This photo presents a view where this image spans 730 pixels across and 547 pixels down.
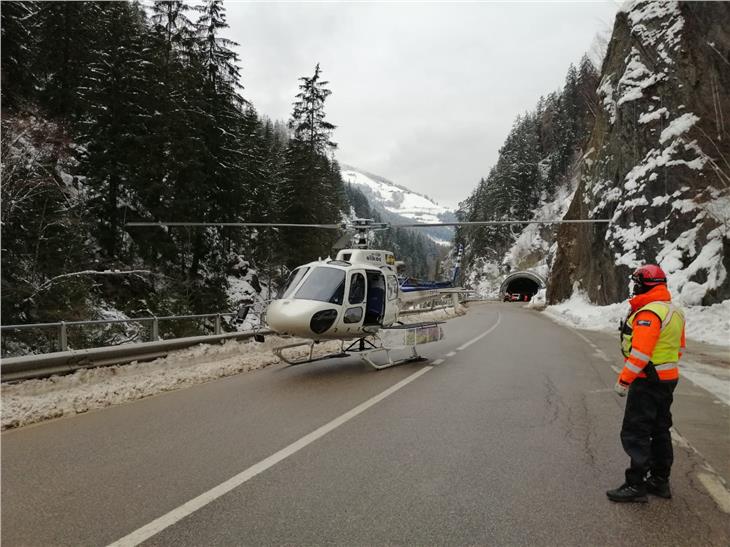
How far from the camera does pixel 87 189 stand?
82.2ft

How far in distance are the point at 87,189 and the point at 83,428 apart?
22919 mm

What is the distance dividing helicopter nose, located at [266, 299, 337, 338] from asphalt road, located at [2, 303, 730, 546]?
1355mm

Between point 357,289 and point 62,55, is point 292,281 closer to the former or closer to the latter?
point 357,289

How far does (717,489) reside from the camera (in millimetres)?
4191

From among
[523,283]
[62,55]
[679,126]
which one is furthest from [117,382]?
[523,283]

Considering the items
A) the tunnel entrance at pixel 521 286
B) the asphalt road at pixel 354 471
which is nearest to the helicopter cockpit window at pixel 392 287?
the asphalt road at pixel 354 471

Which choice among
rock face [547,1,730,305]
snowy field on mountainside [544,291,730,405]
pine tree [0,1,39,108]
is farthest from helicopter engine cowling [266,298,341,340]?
rock face [547,1,730,305]

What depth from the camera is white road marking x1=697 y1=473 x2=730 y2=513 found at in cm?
388

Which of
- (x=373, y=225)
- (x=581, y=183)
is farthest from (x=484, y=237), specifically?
(x=373, y=225)

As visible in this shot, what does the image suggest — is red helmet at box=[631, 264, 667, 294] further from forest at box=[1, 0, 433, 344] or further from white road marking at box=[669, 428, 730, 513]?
forest at box=[1, 0, 433, 344]

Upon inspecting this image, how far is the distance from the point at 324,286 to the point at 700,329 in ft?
45.9

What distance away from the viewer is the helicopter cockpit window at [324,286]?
9570mm

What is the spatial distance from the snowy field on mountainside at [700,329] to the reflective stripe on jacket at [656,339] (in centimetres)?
267

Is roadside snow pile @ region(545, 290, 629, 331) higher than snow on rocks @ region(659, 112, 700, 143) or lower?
lower
